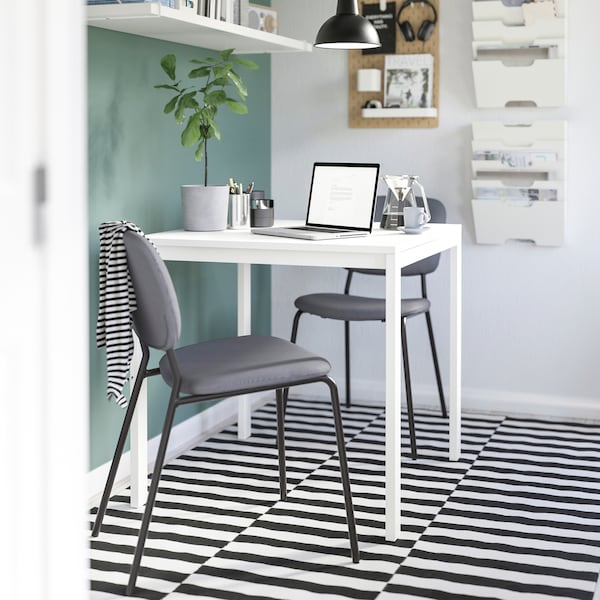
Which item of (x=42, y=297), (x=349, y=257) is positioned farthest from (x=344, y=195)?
(x=42, y=297)

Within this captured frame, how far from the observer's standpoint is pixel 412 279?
425 cm

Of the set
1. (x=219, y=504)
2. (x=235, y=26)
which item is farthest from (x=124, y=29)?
(x=219, y=504)

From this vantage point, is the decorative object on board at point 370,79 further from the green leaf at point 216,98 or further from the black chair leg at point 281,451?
the black chair leg at point 281,451

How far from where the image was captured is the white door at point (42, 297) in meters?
1.44

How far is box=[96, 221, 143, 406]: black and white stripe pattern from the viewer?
255 cm

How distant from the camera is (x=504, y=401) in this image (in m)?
4.13

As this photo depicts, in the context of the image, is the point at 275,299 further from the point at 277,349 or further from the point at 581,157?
the point at 277,349

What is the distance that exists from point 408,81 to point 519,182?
0.60 metres

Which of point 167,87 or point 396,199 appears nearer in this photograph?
point 167,87

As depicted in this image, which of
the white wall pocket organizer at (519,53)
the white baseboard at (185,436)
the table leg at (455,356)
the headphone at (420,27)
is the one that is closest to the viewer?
the white baseboard at (185,436)

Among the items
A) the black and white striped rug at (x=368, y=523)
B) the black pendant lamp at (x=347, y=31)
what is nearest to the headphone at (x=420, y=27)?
the black pendant lamp at (x=347, y=31)

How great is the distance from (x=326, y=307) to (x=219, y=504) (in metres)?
0.97

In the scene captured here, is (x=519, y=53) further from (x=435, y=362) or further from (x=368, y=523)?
(x=368, y=523)

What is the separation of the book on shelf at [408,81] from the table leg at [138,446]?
66.5 inches
